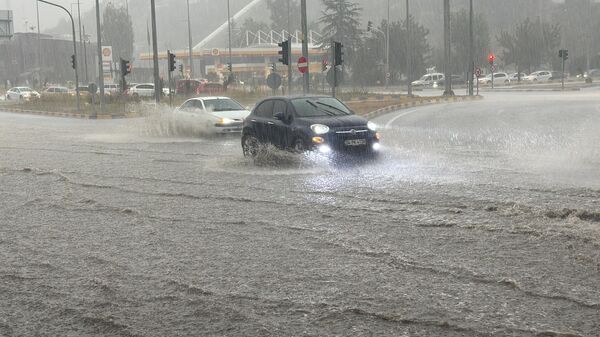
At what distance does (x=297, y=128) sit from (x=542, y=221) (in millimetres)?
6374

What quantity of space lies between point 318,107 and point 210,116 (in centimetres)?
760

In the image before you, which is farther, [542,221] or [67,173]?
[67,173]

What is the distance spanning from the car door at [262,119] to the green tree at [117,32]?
150m

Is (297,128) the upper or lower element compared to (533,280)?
upper

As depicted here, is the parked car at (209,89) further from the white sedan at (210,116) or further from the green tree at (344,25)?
the green tree at (344,25)

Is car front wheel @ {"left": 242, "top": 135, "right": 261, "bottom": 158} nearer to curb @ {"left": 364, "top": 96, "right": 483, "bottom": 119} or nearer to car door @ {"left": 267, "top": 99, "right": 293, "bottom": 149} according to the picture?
car door @ {"left": 267, "top": 99, "right": 293, "bottom": 149}

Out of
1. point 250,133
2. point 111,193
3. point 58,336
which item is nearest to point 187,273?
point 58,336

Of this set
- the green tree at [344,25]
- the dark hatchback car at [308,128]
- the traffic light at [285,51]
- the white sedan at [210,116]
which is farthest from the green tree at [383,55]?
the dark hatchback car at [308,128]

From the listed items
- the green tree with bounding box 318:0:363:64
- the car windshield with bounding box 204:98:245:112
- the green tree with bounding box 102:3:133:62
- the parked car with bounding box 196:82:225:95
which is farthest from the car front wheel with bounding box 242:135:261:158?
the green tree with bounding box 102:3:133:62

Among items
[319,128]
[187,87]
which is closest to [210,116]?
[319,128]

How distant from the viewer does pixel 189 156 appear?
16.0 meters

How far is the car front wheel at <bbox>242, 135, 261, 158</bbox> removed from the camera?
14613mm

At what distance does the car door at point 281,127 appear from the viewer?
13531 millimetres

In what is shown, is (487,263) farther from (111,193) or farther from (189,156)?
(189,156)
